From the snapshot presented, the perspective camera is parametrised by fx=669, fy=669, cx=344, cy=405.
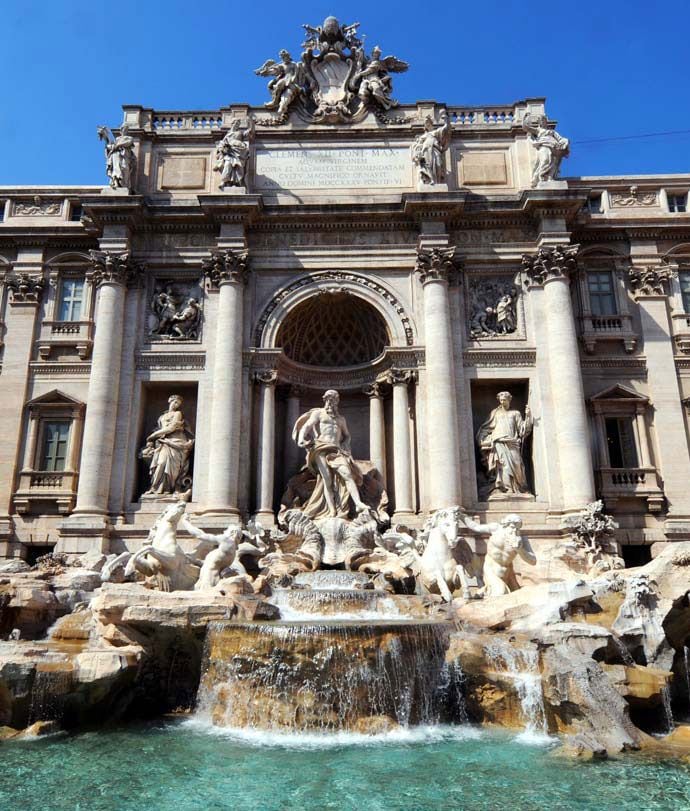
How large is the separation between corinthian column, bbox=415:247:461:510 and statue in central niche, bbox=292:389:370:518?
2.19 meters

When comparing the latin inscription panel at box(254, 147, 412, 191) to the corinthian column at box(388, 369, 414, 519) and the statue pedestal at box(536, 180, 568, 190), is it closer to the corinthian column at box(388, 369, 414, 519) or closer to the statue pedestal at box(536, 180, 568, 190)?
the statue pedestal at box(536, 180, 568, 190)

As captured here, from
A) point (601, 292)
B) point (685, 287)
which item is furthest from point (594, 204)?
point (685, 287)

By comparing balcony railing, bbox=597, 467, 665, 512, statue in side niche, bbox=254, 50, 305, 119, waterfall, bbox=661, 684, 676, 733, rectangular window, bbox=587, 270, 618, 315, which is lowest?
waterfall, bbox=661, 684, 676, 733

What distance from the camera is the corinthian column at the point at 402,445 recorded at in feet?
63.2

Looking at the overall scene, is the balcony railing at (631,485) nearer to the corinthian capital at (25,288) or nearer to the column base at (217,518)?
the column base at (217,518)

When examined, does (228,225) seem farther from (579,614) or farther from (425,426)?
(579,614)

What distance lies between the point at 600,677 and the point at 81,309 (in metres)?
18.6

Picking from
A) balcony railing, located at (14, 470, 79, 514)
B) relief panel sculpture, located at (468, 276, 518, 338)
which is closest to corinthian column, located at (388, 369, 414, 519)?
relief panel sculpture, located at (468, 276, 518, 338)

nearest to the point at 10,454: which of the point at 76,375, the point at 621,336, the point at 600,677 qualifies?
the point at 76,375

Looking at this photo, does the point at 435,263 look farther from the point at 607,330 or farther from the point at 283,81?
the point at 283,81

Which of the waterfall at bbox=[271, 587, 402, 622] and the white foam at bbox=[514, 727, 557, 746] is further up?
the waterfall at bbox=[271, 587, 402, 622]

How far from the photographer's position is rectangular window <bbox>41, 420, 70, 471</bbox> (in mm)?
20406

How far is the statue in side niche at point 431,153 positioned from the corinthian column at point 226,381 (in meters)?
6.29

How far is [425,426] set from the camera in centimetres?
1981
